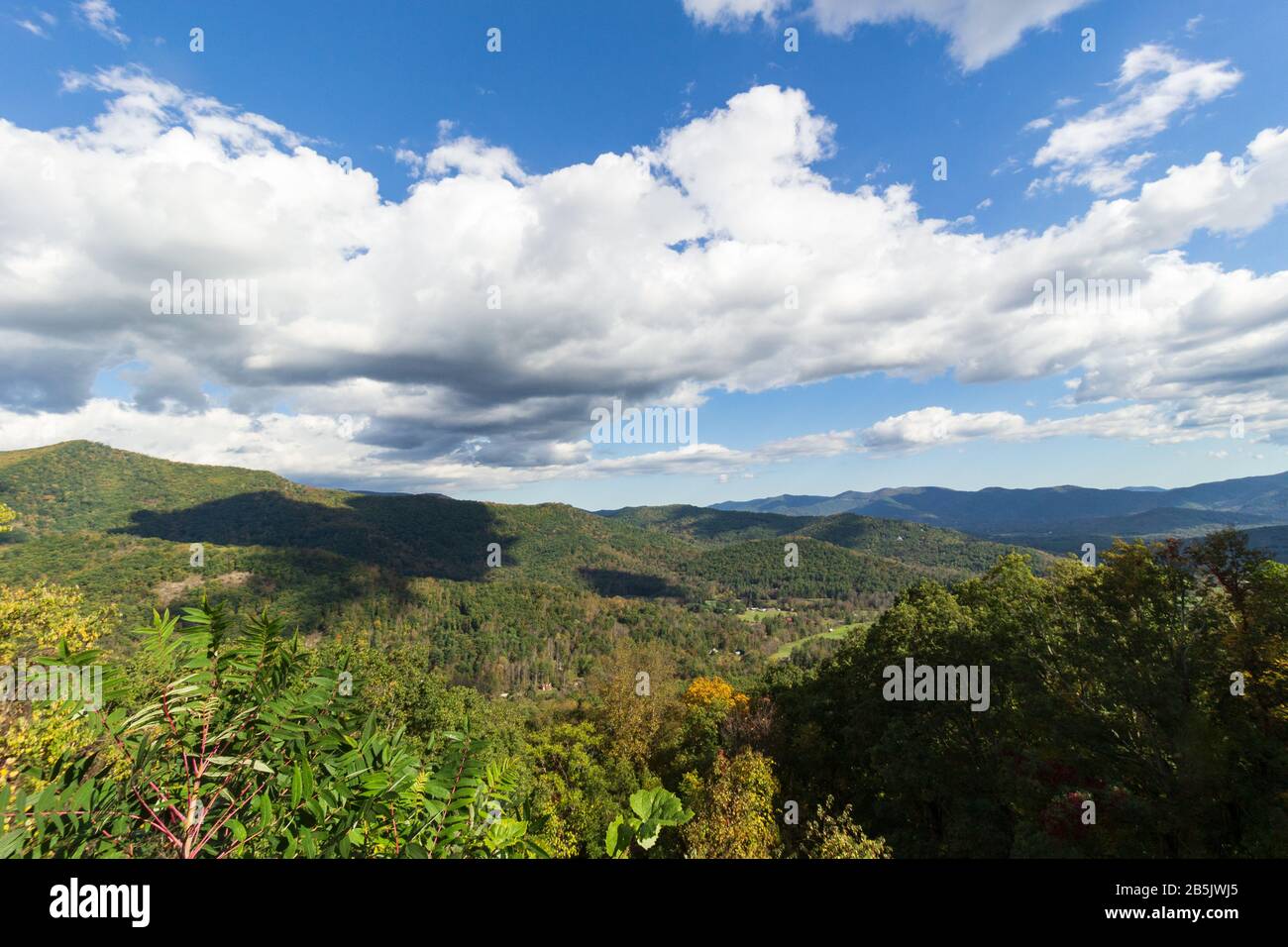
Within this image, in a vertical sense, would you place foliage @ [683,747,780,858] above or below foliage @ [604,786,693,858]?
below

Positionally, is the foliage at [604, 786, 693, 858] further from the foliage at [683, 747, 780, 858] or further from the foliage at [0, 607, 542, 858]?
the foliage at [683, 747, 780, 858]

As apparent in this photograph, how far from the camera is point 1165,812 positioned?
1416 centimetres

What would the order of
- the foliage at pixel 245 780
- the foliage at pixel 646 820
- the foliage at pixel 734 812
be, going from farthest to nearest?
the foliage at pixel 734 812
the foliage at pixel 646 820
the foliage at pixel 245 780

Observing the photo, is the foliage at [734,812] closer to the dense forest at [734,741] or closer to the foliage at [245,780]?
the dense forest at [734,741]

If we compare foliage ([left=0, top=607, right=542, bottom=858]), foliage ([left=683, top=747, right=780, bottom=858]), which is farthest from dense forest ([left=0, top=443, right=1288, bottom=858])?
foliage ([left=683, top=747, right=780, bottom=858])

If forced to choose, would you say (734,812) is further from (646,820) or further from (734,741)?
(646,820)

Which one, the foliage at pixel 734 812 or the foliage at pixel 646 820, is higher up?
the foliage at pixel 646 820

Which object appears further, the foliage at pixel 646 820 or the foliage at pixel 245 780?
the foliage at pixel 646 820

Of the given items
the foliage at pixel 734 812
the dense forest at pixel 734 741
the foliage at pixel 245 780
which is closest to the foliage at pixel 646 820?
the dense forest at pixel 734 741

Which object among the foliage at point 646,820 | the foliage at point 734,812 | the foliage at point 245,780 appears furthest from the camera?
the foliage at point 734,812

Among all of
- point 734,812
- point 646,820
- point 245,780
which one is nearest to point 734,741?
point 734,812

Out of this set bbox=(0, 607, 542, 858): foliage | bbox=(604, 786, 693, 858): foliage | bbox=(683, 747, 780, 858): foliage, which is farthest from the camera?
bbox=(683, 747, 780, 858): foliage
